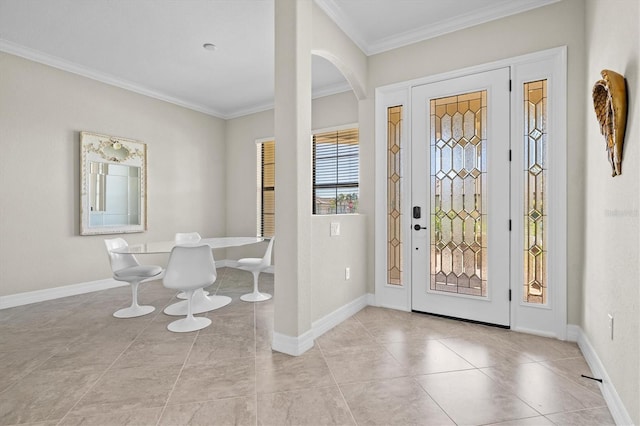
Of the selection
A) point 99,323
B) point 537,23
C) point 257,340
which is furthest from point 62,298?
point 537,23

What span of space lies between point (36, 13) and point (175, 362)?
3.44 metres

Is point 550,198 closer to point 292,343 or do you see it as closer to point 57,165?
point 292,343

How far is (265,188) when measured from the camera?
5621mm

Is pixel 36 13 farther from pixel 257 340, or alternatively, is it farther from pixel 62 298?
pixel 257 340

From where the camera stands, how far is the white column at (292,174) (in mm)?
2338

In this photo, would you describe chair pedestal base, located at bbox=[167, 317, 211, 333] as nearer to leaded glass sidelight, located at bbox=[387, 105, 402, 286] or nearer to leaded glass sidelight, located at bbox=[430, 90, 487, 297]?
leaded glass sidelight, located at bbox=[387, 105, 402, 286]

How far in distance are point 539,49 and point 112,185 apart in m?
5.19

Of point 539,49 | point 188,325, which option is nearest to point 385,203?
point 539,49

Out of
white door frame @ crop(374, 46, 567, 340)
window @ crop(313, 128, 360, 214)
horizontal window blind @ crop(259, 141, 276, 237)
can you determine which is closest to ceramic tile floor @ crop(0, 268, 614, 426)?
white door frame @ crop(374, 46, 567, 340)

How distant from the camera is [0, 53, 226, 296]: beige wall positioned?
352 cm

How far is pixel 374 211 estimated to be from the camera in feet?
11.3

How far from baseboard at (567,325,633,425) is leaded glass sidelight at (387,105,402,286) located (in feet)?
4.89

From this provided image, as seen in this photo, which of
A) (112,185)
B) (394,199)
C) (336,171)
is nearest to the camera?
(394,199)

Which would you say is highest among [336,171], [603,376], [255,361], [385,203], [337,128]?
[337,128]
